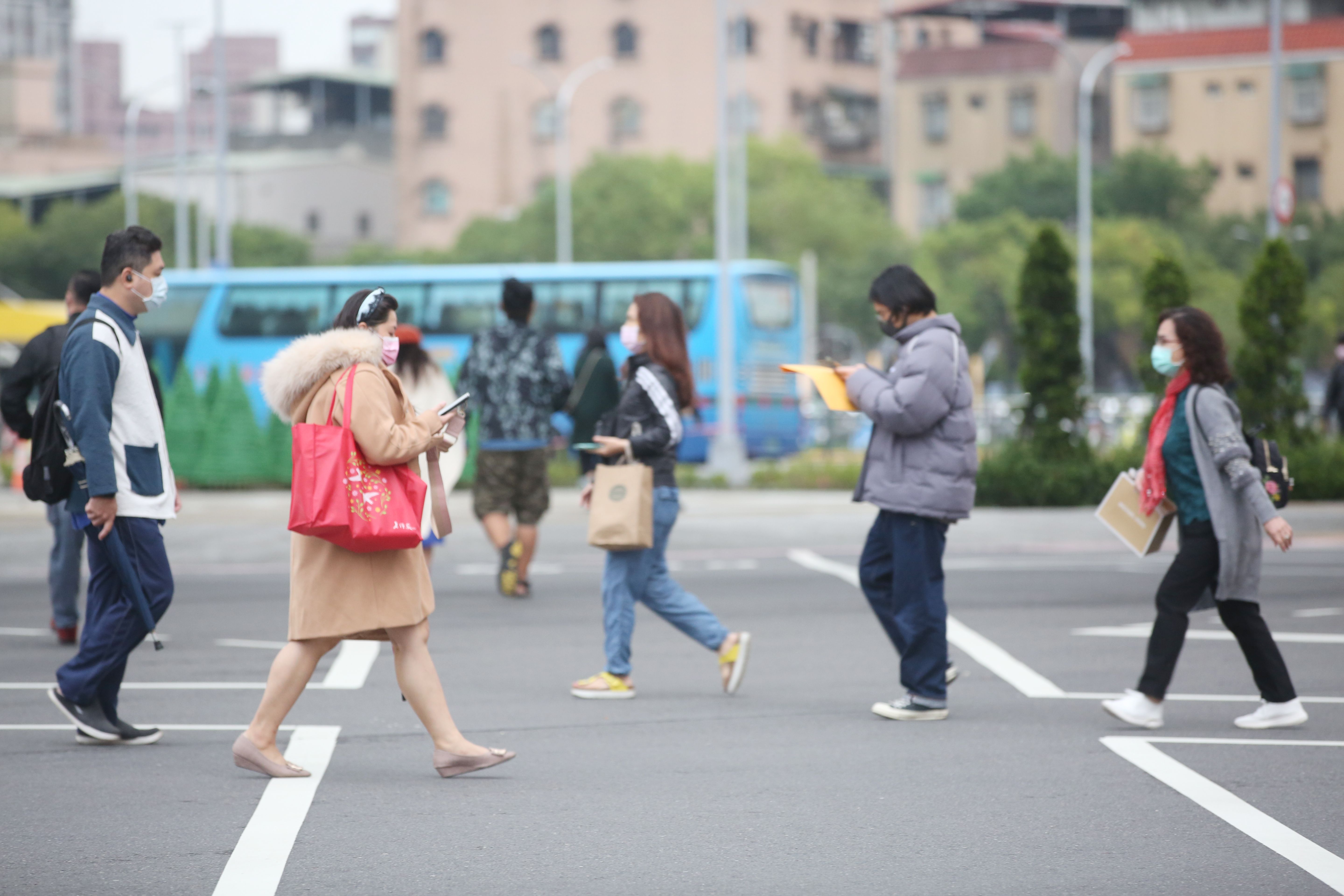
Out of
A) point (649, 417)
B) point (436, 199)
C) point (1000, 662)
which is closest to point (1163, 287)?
point (1000, 662)

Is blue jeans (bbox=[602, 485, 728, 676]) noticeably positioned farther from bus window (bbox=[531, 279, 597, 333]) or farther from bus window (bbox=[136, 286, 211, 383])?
bus window (bbox=[136, 286, 211, 383])

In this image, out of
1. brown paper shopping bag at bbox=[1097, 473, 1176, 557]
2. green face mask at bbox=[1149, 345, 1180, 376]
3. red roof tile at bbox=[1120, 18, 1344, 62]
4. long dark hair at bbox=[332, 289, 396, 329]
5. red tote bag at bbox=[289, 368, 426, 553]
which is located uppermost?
red roof tile at bbox=[1120, 18, 1344, 62]

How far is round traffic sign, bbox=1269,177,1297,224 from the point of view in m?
23.9

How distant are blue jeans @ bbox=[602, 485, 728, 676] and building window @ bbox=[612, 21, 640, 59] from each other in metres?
79.5

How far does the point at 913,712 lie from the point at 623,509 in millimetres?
1564

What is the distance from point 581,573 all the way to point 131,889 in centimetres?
890

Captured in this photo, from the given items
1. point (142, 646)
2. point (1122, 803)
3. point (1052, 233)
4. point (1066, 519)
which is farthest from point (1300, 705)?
point (1052, 233)

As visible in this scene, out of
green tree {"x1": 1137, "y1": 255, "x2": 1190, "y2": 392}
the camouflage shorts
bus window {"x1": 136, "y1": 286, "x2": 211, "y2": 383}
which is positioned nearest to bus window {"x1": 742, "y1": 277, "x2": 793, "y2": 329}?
bus window {"x1": 136, "y1": 286, "x2": 211, "y2": 383}

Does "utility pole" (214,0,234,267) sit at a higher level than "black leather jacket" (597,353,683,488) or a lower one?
higher

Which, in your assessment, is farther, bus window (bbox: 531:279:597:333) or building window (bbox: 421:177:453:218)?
building window (bbox: 421:177:453:218)

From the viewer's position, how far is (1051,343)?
19266mm

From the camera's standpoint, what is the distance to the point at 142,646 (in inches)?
398

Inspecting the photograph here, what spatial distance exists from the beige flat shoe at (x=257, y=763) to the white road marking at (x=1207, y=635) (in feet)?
17.5

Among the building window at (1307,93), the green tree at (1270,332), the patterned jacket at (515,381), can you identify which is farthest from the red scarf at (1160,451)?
the building window at (1307,93)
